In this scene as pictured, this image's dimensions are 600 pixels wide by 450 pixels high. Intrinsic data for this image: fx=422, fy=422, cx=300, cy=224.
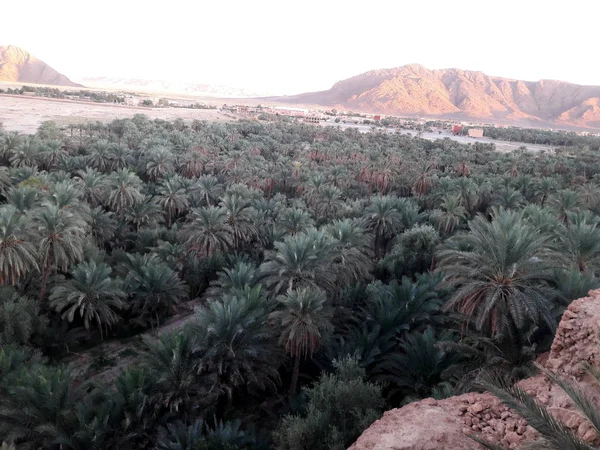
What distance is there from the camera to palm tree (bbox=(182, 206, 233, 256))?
2320cm

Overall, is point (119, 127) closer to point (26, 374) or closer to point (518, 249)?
point (26, 374)

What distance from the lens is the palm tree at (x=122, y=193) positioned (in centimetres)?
2801

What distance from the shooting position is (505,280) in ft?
40.4

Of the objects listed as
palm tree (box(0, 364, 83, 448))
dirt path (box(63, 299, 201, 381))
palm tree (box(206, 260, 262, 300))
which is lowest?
dirt path (box(63, 299, 201, 381))

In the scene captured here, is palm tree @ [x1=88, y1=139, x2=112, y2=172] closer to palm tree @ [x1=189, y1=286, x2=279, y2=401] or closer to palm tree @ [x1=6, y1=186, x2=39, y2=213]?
palm tree @ [x1=6, y1=186, x2=39, y2=213]

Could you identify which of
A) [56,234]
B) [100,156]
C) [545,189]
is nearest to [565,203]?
[545,189]

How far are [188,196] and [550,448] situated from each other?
29262mm

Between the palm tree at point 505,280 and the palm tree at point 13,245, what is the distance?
16463 millimetres

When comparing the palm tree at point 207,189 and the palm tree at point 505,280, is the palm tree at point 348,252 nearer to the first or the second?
the palm tree at point 505,280

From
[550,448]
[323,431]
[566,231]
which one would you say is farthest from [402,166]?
[550,448]

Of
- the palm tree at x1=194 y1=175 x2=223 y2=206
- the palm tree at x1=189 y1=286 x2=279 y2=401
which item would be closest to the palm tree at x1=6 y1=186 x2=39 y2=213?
the palm tree at x1=194 y1=175 x2=223 y2=206

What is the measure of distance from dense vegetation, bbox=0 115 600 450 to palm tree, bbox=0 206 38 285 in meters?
0.09

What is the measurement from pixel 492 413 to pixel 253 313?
8.39 meters

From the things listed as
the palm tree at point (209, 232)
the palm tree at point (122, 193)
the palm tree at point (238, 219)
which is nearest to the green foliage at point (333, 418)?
the palm tree at point (209, 232)
